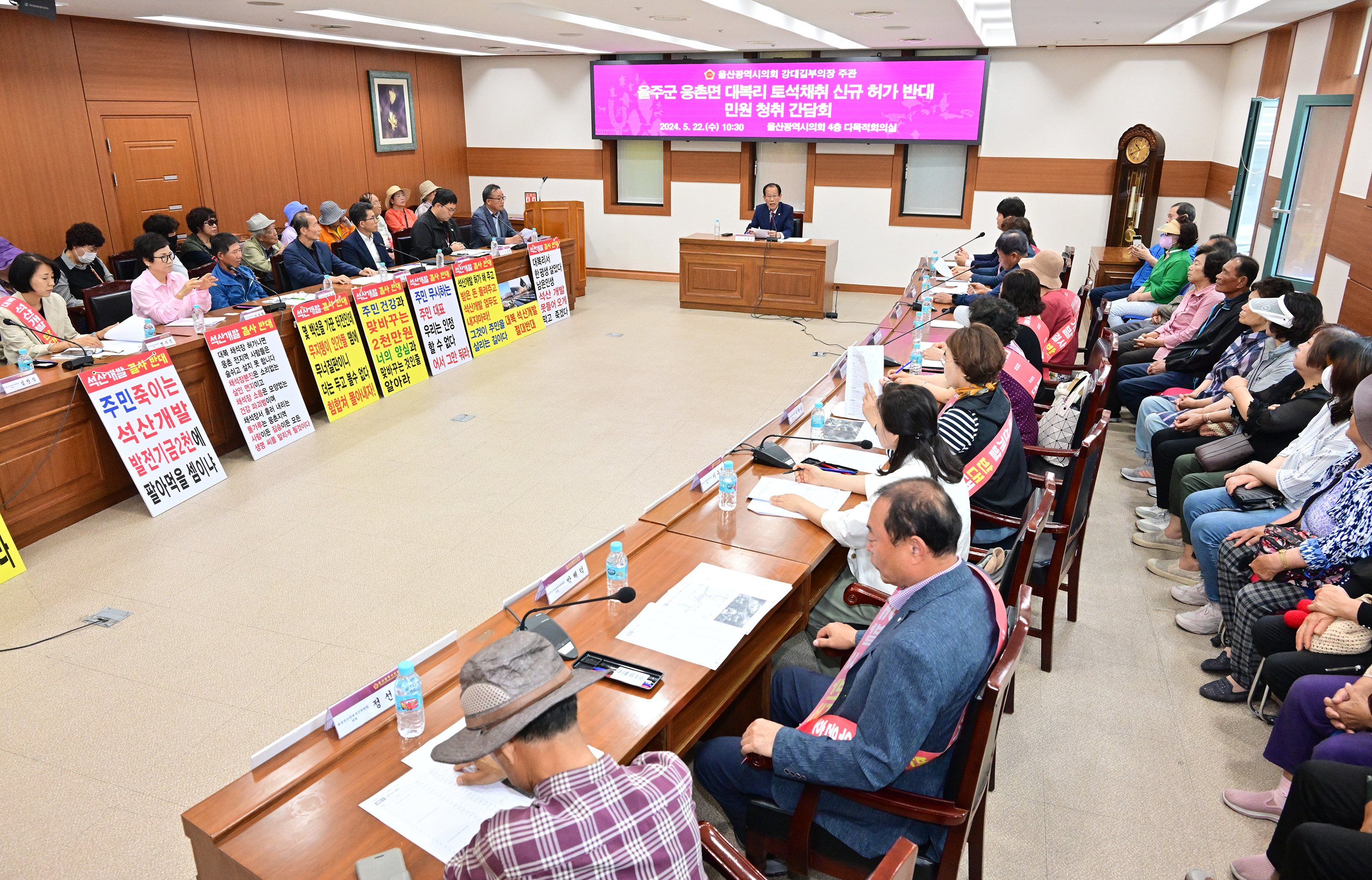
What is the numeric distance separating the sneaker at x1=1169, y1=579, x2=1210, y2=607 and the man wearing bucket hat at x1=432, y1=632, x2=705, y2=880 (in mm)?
2904

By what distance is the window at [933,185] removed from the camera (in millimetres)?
9234

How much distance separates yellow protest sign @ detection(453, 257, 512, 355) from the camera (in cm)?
682

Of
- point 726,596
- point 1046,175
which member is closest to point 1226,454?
point 726,596

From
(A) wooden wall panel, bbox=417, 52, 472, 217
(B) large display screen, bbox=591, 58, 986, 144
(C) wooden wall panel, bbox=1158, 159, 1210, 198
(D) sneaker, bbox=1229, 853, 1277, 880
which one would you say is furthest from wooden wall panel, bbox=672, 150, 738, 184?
(D) sneaker, bbox=1229, 853, 1277, 880

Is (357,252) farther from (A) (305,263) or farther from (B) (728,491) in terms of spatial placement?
(B) (728,491)

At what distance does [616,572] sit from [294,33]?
7592 millimetres

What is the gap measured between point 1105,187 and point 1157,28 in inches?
84.2

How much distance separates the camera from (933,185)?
9406 mm

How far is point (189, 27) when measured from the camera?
24.2ft

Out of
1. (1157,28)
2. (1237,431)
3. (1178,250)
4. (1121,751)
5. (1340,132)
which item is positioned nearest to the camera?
(1121,751)

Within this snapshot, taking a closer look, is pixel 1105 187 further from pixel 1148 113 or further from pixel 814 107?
pixel 814 107

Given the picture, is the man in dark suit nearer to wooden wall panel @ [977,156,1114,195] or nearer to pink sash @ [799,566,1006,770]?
pink sash @ [799,566,1006,770]

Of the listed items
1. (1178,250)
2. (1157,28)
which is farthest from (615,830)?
(1157,28)

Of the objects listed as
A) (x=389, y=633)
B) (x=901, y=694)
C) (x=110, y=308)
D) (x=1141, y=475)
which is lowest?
(x=389, y=633)
